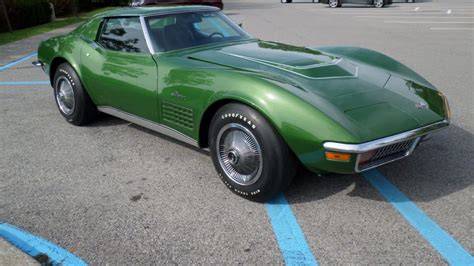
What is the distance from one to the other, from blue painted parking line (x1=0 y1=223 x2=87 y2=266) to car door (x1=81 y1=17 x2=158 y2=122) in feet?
4.67

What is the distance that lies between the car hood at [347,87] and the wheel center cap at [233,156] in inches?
24.0

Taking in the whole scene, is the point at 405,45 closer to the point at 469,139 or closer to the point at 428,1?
the point at 469,139

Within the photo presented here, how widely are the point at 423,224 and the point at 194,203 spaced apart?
5.26 ft

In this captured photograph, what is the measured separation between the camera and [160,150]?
414cm

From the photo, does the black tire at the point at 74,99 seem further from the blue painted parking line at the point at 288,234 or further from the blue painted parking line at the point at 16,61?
the blue painted parking line at the point at 16,61

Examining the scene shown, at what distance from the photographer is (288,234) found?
9.07 feet

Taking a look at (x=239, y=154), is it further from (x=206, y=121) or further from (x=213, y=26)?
(x=213, y=26)

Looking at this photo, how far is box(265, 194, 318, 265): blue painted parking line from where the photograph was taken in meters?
2.52

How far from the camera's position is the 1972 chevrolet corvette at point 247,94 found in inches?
109

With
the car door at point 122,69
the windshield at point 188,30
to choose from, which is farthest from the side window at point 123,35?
the windshield at point 188,30

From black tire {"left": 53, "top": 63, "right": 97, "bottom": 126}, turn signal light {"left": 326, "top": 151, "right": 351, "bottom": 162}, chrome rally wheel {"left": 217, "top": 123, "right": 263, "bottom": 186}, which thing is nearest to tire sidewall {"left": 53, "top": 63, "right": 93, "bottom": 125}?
black tire {"left": 53, "top": 63, "right": 97, "bottom": 126}

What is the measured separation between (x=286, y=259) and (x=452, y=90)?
4.50 metres

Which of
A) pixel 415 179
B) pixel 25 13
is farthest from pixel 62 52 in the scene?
pixel 25 13

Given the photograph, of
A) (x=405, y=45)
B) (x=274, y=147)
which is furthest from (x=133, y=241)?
(x=405, y=45)
